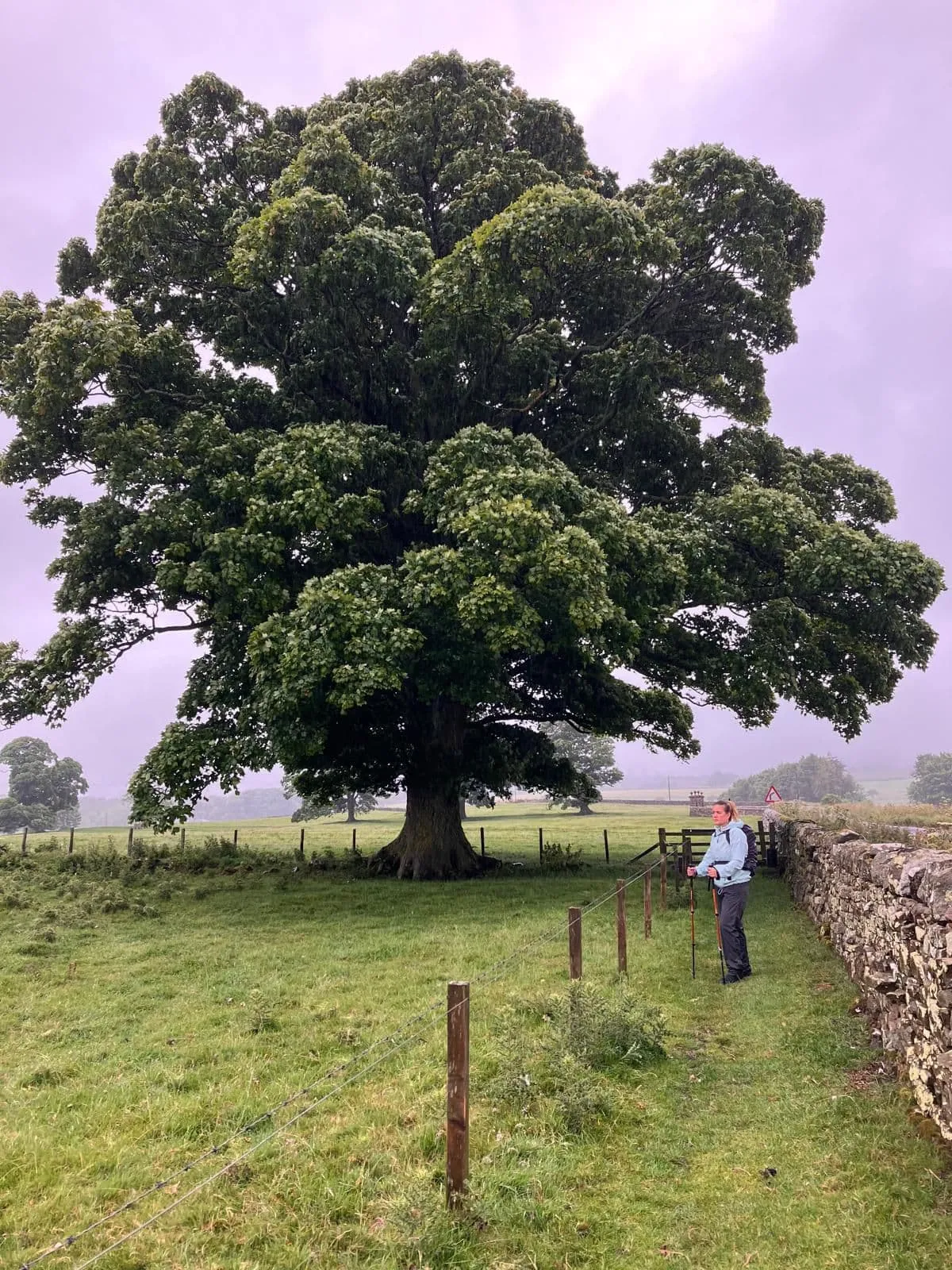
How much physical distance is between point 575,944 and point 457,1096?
515 centimetres

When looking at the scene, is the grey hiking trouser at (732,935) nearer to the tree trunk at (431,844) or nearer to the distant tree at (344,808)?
the tree trunk at (431,844)

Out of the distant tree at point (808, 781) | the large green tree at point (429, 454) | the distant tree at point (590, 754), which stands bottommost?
the distant tree at point (808, 781)

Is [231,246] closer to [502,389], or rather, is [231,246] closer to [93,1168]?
[502,389]

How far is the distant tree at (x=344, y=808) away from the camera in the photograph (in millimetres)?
63969

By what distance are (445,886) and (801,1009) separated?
13210 millimetres

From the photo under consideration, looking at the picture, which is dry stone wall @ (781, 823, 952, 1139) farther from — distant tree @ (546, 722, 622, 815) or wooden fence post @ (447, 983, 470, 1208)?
distant tree @ (546, 722, 622, 815)

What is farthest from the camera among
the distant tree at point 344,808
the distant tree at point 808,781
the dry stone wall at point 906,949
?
the distant tree at point 808,781

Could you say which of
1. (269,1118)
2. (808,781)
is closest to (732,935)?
(269,1118)

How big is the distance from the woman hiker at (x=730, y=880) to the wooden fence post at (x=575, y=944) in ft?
8.56

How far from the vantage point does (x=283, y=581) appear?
20.2m

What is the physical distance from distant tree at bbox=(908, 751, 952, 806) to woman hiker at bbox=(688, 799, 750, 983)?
144741mm

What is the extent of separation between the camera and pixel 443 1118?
7.25 metres

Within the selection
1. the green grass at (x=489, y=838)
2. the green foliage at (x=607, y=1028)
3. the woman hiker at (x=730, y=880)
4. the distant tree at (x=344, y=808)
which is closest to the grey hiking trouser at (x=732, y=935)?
the woman hiker at (x=730, y=880)

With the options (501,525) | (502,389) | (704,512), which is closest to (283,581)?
(501,525)
